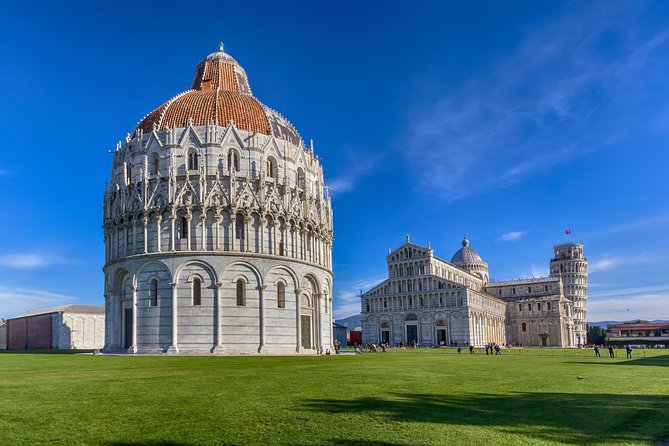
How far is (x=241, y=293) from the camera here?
2078 inches

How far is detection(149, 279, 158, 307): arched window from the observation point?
5209 cm

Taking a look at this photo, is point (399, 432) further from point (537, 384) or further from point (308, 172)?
point (308, 172)

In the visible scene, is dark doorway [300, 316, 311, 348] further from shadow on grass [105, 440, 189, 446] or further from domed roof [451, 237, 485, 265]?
domed roof [451, 237, 485, 265]

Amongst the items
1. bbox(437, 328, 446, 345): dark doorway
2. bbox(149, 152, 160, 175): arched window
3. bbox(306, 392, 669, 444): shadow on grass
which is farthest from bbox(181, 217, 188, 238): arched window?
bbox(437, 328, 446, 345): dark doorway

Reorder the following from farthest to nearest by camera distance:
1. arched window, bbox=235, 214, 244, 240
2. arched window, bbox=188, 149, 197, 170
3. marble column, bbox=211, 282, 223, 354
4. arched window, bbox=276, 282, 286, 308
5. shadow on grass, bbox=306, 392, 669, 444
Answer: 1. arched window, bbox=188, 149, 197, 170
2. arched window, bbox=276, 282, 286, 308
3. arched window, bbox=235, 214, 244, 240
4. marble column, bbox=211, 282, 223, 354
5. shadow on grass, bbox=306, 392, 669, 444

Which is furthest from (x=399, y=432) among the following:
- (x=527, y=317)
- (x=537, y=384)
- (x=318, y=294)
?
(x=527, y=317)

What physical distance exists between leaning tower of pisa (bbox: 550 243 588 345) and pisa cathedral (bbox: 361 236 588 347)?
17.0ft

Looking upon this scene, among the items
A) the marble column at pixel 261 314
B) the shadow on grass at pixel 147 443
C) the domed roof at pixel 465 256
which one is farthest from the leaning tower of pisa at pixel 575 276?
the shadow on grass at pixel 147 443

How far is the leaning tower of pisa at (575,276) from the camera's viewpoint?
531ft

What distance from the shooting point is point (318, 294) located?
60.0 meters

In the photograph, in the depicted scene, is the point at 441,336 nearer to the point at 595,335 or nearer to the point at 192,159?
the point at 192,159

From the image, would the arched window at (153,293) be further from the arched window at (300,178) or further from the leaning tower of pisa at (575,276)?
the leaning tower of pisa at (575,276)

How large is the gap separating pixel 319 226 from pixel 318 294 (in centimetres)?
757

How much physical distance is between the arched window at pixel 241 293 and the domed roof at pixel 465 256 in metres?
114
